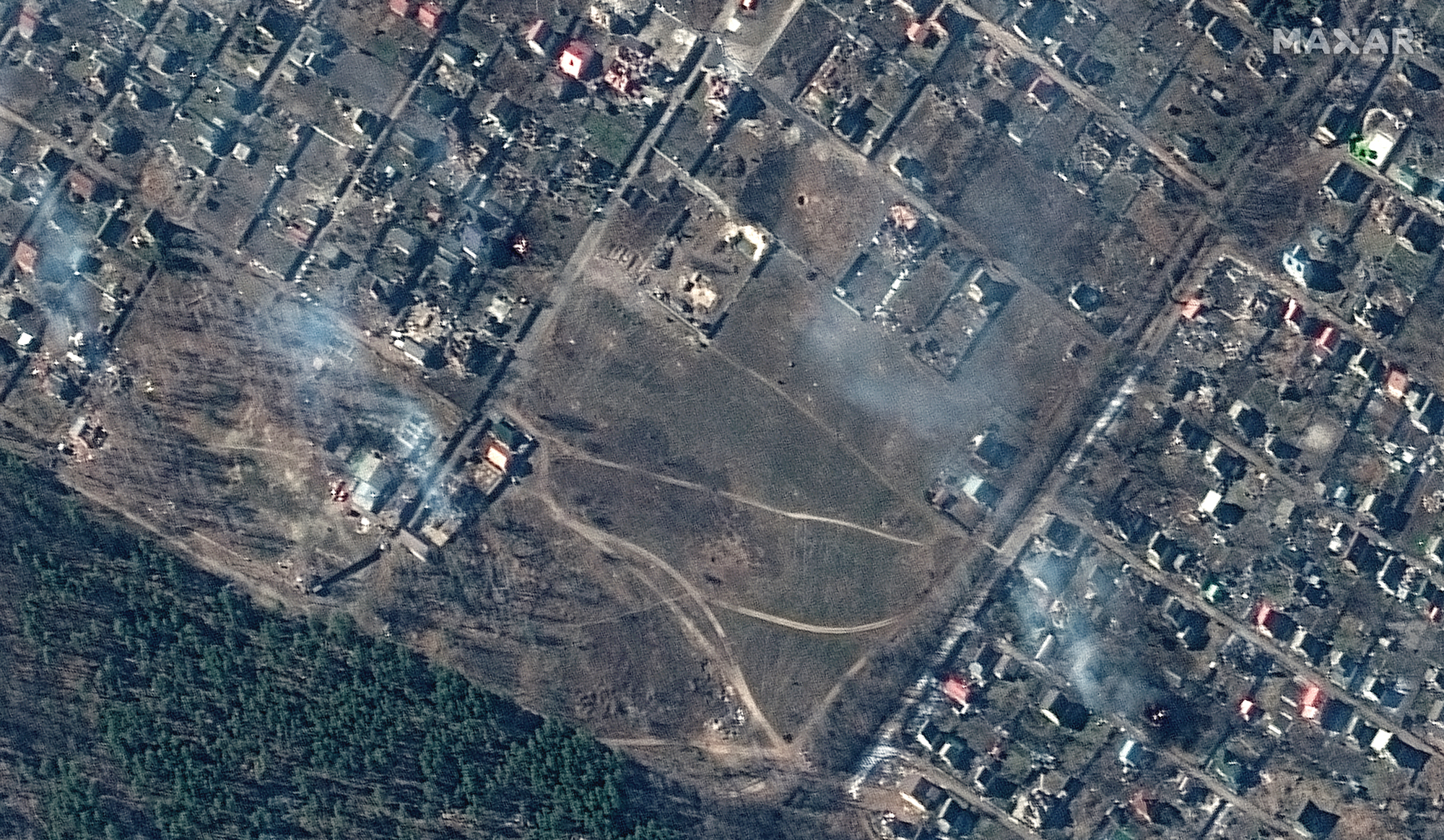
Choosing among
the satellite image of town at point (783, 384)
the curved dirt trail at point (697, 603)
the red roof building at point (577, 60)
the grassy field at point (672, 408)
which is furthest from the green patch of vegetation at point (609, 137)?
the curved dirt trail at point (697, 603)

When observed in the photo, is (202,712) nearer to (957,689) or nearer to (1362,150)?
(957,689)

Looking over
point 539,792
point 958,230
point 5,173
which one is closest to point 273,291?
point 5,173

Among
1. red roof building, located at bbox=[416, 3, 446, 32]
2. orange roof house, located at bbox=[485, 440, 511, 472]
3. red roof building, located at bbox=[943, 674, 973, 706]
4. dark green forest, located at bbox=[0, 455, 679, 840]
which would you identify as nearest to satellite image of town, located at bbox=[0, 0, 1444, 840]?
red roof building, located at bbox=[943, 674, 973, 706]

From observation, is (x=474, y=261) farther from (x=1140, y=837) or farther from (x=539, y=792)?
(x=1140, y=837)

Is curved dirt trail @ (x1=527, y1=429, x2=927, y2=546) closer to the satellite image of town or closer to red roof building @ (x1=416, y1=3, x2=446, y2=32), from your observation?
the satellite image of town

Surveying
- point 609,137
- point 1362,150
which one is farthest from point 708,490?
point 1362,150
